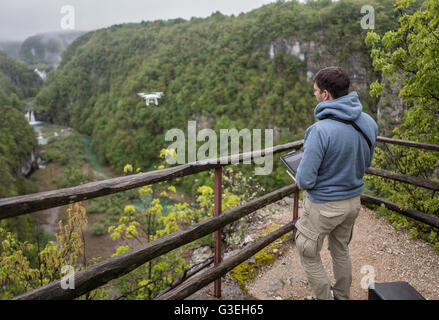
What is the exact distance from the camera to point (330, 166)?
1722 millimetres

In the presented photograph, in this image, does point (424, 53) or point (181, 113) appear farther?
point (181, 113)

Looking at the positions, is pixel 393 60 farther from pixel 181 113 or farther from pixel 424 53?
pixel 181 113

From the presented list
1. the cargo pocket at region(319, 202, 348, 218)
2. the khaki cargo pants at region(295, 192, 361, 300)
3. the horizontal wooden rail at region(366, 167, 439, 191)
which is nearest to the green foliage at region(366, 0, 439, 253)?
the horizontal wooden rail at region(366, 167, 439, 191)

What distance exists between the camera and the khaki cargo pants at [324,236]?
1808 millimetres

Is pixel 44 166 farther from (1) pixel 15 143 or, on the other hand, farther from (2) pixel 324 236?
(2) pixel 324 236

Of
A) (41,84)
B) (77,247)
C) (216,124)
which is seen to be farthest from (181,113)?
(41,84)

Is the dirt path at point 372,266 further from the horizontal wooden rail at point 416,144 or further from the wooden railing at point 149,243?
the horizontal wooden rail at point 416,144

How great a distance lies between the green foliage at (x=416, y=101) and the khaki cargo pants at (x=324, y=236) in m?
1.88

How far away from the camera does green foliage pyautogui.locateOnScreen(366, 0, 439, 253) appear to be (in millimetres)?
3156

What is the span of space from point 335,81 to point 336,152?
43 centimetres

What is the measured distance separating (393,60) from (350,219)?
Answer: 2860 millimetres

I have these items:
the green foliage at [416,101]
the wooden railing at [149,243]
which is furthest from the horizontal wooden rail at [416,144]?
the green foliage at [416,101]
